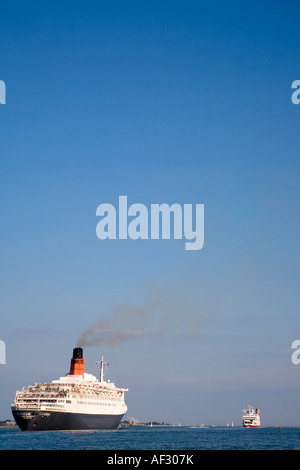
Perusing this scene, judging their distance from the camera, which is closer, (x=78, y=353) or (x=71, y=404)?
(x=71, y=404)

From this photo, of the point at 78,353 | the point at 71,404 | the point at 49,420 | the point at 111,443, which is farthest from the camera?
the point at 78,353

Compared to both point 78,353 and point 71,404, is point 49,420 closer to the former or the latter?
point 71,404

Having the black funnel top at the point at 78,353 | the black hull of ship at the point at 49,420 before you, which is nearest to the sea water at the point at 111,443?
the black hull of ship at the point at 49,420

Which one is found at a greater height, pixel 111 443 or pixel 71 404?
pixel 71 404

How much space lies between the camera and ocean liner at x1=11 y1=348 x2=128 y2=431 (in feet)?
434

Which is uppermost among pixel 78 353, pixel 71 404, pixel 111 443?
pixel 78 353

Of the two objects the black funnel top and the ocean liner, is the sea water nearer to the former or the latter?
the ocean liner

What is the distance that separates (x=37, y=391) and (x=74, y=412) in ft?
39.5

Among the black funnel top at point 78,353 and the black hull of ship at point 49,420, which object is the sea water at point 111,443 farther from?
the black funnel top at point 78,353

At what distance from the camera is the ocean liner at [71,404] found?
132250 mm

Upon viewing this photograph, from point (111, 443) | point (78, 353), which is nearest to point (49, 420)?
point (78, 353)

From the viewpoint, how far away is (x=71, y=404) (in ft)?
454

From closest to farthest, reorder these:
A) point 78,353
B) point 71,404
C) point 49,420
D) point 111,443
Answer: point 111,443
point 49,420
point 71,404
point 78,353
